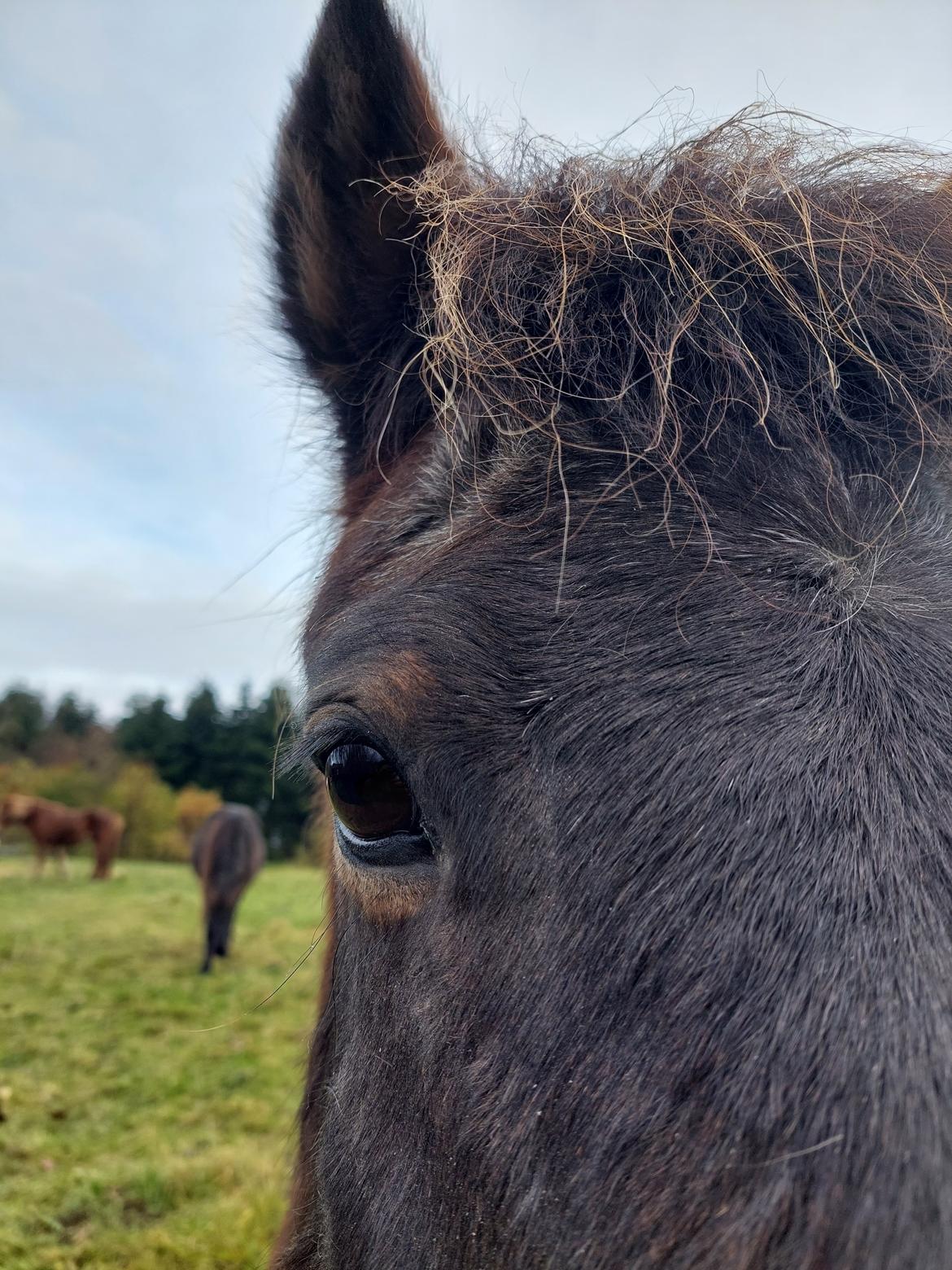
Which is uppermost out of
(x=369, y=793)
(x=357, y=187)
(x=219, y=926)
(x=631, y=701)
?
(x=357, y=187)

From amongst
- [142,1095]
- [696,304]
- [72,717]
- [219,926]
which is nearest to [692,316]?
[696,304]

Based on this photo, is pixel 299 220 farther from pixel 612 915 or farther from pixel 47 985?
pixel 47 985

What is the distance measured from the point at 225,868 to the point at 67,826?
41.3 feet

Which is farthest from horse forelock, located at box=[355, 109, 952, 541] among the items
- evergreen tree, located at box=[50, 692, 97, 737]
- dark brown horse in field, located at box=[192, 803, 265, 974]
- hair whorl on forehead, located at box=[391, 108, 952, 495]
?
evergreen tree, located at box=[50, 692, 97, 737]

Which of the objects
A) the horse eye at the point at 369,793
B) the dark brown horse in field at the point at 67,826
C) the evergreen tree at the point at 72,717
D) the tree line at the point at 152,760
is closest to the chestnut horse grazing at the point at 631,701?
the horse eye at the point at 369,793

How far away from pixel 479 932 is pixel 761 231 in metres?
1.58

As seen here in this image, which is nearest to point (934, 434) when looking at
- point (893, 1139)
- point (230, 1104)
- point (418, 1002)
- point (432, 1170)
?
point (893, 1139)

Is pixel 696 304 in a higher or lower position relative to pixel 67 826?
higher

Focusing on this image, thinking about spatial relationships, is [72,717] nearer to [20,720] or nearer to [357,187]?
[20,720]

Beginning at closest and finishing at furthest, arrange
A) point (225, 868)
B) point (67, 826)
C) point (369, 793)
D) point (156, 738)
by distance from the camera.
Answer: point (369, 793)
point (225, 868)
point (67, 826)
point (156, 738)

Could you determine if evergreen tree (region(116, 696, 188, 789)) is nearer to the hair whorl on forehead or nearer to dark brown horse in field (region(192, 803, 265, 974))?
dark brown horse in field (region(192, 803, 265, 974))

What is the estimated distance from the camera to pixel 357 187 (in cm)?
211

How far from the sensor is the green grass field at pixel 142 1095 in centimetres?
440

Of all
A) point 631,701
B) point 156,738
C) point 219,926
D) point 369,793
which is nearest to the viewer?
point 631,701
